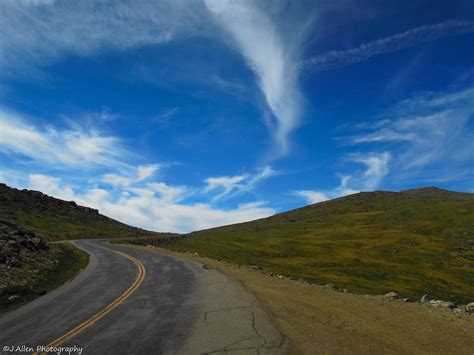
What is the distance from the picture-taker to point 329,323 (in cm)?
1246

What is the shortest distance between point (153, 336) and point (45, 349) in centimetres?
300

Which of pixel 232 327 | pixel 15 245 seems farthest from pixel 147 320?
pixel 15 245

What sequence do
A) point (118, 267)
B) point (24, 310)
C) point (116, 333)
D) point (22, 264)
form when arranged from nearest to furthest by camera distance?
point (116, 333) → point (24, 310) → point (22, 264) → point (118, 267)

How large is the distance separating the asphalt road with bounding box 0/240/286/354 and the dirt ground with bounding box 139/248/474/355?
831 millimetres

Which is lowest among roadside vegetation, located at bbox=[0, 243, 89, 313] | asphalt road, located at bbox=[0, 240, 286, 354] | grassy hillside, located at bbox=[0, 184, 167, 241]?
asphalt road, located at bbox=[0, 240, 286, 354]

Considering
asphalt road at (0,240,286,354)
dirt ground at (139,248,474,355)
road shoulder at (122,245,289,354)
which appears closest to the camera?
road shoulder at (122,245,289,354)

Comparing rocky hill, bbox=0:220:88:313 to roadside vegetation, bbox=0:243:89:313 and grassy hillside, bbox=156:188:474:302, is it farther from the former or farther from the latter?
grassy hillside, bbox=156:188:474:302

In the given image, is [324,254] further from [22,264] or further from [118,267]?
[22,264]

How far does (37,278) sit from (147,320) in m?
16.1

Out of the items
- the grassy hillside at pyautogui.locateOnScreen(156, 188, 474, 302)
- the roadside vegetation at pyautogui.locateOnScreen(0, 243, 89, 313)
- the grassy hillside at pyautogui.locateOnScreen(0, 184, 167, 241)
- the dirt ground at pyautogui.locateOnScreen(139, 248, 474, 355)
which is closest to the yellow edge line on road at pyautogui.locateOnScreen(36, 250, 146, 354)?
the roadside vegetation at pyautogui.locateOnScreen(0, 243, 89, 313)

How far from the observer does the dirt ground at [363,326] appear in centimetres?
1045

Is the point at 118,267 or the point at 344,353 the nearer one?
the point at 344,353

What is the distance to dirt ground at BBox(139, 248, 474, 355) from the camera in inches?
411

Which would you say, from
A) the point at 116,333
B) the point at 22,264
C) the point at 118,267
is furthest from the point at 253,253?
the point at 116,333
